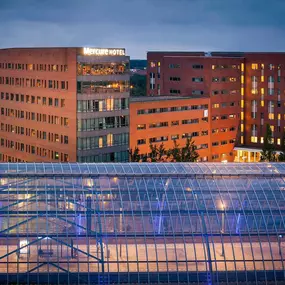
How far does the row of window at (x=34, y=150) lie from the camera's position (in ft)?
360

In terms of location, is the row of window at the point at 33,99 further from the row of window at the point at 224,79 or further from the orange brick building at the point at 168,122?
the row of window at the point at 224,79

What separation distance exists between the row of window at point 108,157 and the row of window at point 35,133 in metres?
4.04

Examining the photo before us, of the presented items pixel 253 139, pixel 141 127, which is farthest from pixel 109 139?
pixel 253 139

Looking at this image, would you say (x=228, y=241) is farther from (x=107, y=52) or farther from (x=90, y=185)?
(x=107, y=52)

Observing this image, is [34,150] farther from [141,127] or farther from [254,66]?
[254,66]

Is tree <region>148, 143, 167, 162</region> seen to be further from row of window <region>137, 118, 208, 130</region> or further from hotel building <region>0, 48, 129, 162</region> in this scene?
hotel building <region>0, 48, 129, 162</region>

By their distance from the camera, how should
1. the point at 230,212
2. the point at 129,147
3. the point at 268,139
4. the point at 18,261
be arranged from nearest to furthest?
the point at 18,261
the point at 230,212
the point at 129,147
the point at 268,139

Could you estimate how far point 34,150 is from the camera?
383ft

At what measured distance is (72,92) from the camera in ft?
353

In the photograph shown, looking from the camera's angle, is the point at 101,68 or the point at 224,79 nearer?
the point at 101,68

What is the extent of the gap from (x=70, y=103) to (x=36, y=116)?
10.5m

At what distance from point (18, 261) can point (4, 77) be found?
85.7 metres

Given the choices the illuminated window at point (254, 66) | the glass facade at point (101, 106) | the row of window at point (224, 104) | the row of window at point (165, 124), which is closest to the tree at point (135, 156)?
the glass facade at point (101, 106)

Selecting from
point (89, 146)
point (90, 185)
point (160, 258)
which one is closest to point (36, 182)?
point (90, 185)
